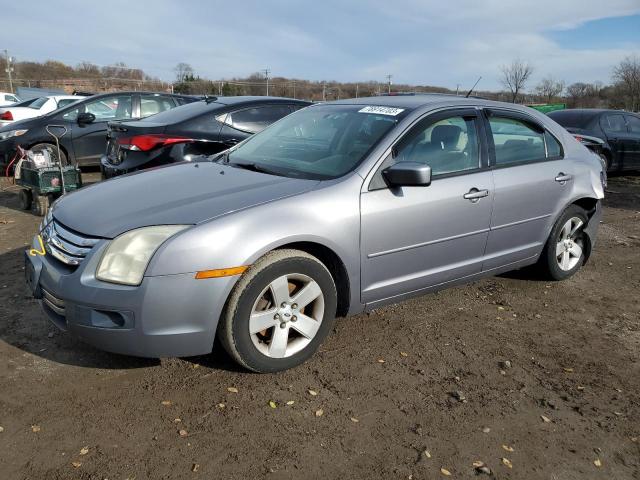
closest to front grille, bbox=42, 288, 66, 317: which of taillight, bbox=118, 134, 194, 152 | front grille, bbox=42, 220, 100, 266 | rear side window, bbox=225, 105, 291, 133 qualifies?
front grille, bbox=42, 220, 100, 266

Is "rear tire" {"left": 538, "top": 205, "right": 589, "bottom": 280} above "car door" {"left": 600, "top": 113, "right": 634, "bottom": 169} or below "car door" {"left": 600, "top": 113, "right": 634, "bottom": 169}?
below

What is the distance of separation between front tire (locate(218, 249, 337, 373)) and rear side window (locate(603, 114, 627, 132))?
32.9 feet

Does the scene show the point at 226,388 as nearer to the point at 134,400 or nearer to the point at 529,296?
the point at 134,400

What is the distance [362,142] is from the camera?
12.5 ft

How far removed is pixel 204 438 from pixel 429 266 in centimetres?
195

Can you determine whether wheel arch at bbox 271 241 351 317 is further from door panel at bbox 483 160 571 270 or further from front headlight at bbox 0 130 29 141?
front headlight at bbox 0 130 29 141

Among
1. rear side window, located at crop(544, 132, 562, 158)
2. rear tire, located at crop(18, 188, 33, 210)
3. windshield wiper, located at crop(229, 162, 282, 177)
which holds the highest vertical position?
rear side window, located at crop(544, 132, 562, 158)

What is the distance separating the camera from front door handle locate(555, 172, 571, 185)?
15.2ft

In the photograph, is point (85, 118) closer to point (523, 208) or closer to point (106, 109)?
point (106, 109)

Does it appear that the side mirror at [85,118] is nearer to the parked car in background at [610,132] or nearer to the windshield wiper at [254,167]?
the windshield wiper at [254,167]

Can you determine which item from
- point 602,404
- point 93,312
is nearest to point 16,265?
point 93,312

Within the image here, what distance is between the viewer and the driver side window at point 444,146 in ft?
12.4

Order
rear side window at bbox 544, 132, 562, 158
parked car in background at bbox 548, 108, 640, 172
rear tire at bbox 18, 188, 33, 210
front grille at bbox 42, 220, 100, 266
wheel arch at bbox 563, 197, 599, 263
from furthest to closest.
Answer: parked car in background at bbox 548, 108, 640, 172, rear tire at bbox 18, 188, 33, 210, wheel arch at bbox 563, 197, 599, 263, rear side window at bbox 544, 132, 562, 158, front grille at bbox 42, 220, 100, 266

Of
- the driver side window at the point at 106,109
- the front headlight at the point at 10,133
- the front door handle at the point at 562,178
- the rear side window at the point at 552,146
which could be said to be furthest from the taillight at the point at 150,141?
the front headlight at the point at 10,133
